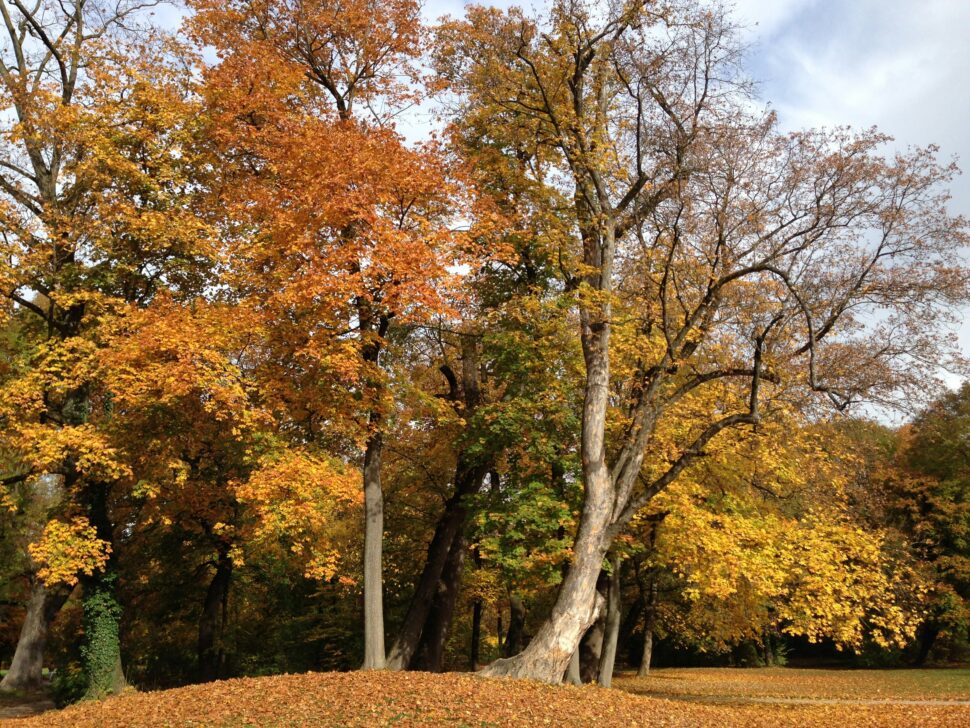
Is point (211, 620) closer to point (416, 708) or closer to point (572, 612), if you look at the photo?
point (572, 612)

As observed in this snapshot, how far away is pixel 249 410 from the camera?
1512 cm

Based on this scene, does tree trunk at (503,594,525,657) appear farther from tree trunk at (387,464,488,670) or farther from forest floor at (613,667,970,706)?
forest floor at (613,667,970,706)

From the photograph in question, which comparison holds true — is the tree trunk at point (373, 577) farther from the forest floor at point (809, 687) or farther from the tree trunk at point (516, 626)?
the forest floor at point (809, 687)

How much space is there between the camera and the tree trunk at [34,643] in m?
24.0

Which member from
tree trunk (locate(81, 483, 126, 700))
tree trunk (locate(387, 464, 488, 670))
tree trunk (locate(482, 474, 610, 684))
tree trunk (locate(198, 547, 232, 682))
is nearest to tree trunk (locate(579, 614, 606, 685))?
tree trunk (locate(387, 464, 488, 670))

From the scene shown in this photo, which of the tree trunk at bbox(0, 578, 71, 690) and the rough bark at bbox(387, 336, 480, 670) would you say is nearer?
the rough bark at bbox(387, 336, 480, 670)

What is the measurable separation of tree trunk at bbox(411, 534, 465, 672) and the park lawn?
6.06 meters

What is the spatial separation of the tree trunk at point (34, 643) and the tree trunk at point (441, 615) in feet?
38.4

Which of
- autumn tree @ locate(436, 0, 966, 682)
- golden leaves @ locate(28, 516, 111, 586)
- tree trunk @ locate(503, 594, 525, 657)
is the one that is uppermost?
autumn tree @ locate(436, 0, 966, 682)

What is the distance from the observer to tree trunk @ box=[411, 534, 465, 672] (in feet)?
65.1

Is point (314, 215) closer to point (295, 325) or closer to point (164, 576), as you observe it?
point (295, 325)

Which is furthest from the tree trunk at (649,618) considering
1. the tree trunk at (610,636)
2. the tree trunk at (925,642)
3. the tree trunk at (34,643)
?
the tree trunk at (34,643)

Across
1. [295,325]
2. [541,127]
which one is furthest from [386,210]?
[541,127]

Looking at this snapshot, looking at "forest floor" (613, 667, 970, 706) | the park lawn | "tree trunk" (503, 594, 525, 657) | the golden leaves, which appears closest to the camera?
the golden leaves
